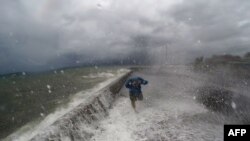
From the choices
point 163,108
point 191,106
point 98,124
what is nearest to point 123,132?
point 98,124

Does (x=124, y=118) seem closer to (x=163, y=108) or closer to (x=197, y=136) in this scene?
(x=163, y=108)

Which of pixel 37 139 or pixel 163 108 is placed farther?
pixel 163 108

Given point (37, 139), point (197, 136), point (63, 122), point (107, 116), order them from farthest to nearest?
point (107, 116) < point (63, 122) < point (197, 136) < point (37, 139)

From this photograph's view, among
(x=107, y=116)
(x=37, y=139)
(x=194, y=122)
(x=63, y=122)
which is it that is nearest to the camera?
(x=37, y=139)

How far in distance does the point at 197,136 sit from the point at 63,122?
5.64 meters

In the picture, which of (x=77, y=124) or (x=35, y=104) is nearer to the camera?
(x=77, y=124)

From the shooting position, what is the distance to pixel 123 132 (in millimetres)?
10164

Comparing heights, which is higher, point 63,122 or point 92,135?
point 63,122

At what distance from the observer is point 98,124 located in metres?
11.9

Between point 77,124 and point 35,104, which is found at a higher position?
point 77,124

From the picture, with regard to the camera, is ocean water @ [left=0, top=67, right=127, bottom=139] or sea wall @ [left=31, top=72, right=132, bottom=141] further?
ocean water @ [left=0, top=67, right=127, bottom=139]

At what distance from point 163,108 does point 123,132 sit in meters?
4.70

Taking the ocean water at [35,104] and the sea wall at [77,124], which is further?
the ocean water at [35,104]

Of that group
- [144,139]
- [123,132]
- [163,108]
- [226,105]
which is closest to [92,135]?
[123,132]
